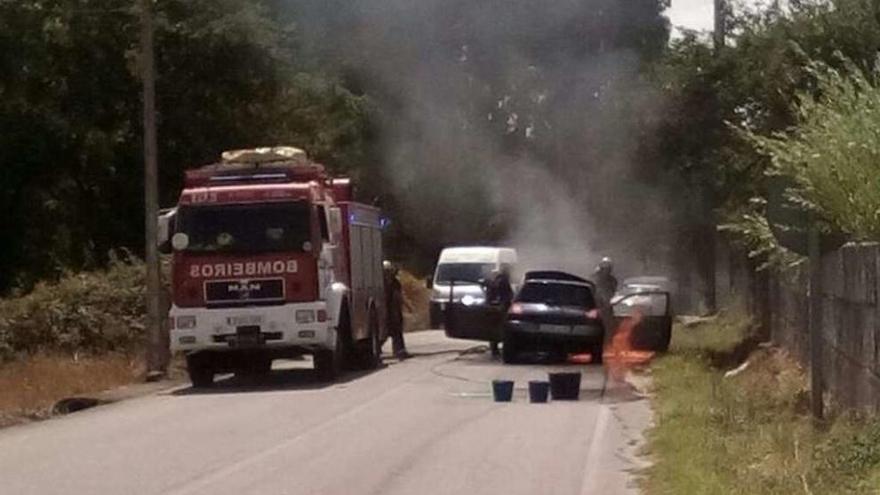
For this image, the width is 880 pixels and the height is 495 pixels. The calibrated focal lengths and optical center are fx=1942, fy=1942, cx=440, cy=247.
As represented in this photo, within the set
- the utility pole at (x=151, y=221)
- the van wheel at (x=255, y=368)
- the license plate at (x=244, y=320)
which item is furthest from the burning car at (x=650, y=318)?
the license plate at (x=244, y=320)

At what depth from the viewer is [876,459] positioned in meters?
14.0

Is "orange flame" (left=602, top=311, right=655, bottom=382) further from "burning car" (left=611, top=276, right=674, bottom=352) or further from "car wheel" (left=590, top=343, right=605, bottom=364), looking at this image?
"car wheel" (left=590, top=343, right=605, bottom=364)

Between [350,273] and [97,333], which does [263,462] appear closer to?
[350,273]

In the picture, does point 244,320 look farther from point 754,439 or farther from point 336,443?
point 754,439

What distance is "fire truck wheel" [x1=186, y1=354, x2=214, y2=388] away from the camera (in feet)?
98.8

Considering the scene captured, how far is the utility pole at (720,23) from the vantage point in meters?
35.2

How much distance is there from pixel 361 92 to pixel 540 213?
7395 millimetres

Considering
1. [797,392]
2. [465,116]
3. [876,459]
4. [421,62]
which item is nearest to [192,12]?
[421,62]

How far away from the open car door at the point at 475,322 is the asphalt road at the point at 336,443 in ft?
26.2

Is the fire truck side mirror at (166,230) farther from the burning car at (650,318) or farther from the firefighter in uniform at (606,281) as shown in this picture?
the firefighter in uniform at (606,281)

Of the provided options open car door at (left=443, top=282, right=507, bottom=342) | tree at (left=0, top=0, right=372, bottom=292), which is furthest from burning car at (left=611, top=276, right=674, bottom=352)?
tree at (left=0, top=0, right=372, bottom=292)

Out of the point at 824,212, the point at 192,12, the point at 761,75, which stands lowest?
the point at 824,212

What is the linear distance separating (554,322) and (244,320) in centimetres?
701

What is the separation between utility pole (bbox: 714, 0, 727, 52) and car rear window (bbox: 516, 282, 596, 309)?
507 cm
